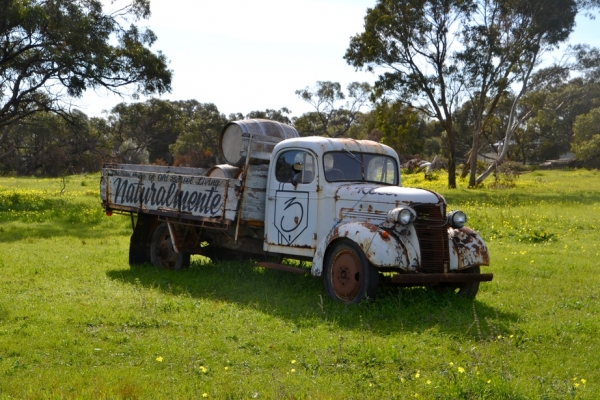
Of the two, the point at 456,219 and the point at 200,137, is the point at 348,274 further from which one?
the point at 200,137

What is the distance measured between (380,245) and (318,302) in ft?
3.71

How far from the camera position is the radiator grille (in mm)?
8227

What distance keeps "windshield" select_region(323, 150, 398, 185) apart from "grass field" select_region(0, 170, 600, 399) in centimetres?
162


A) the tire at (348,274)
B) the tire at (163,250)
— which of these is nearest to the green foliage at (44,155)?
the tire at (163,250)

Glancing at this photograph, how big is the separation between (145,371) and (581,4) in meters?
33.5

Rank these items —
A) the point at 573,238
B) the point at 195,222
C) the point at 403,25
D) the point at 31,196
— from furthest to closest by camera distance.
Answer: the point at 403,25, the point at 31,196, the point at 573,238, the point at 195,222

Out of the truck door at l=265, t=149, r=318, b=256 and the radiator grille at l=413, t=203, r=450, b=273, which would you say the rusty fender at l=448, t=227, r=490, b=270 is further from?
the truck door at l=265, t=149, r=318, b=256

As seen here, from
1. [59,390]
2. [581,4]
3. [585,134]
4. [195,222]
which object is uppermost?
[581,4]

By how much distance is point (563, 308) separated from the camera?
8.33 meters

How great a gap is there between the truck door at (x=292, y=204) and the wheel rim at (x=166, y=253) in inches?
94.0

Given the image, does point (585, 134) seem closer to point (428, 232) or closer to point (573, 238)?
point (573, 238)

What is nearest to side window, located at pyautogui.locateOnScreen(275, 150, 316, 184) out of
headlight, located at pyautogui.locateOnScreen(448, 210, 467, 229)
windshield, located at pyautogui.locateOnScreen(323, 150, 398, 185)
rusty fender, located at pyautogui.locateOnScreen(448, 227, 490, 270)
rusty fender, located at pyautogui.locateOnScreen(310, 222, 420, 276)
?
windshield, located at pyautogui.locateOnScreen(323, 150, 398, 185)

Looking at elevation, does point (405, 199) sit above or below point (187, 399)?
above

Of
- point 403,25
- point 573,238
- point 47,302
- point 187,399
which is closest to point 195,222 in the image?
point 47,302
